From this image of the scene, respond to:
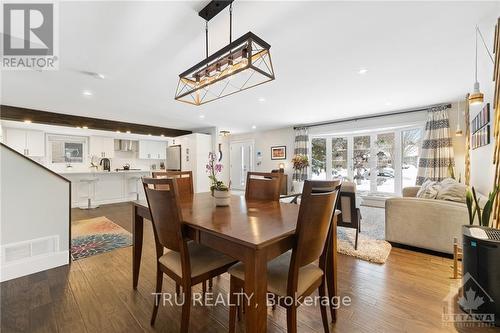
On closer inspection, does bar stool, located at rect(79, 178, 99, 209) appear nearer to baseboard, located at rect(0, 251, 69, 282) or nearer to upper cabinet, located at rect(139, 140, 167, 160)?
upper cabinet, located at rect(139, 140, 167, 160)

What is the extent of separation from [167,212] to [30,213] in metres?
2.07

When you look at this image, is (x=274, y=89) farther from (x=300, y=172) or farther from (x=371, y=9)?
(x=300, y=172)

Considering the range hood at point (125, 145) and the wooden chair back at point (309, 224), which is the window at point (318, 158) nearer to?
the wooden chair back at point (309, 224)

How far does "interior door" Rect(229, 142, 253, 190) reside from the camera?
8328 millimetres

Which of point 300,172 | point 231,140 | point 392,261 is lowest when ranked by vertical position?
point 392,261

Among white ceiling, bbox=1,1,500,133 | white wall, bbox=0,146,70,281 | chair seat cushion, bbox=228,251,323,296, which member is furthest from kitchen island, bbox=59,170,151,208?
chair seat cushion, bbox=228,251,323,296

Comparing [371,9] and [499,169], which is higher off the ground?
[371,9]

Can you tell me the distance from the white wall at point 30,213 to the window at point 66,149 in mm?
4890

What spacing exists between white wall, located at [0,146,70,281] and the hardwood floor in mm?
164

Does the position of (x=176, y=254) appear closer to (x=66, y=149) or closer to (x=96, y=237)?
(x=96, y=237)

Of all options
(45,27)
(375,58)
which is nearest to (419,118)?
(375,58)

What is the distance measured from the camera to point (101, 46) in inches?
85.5

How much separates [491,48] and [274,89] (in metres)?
2.51

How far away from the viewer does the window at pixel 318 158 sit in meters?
6.53
